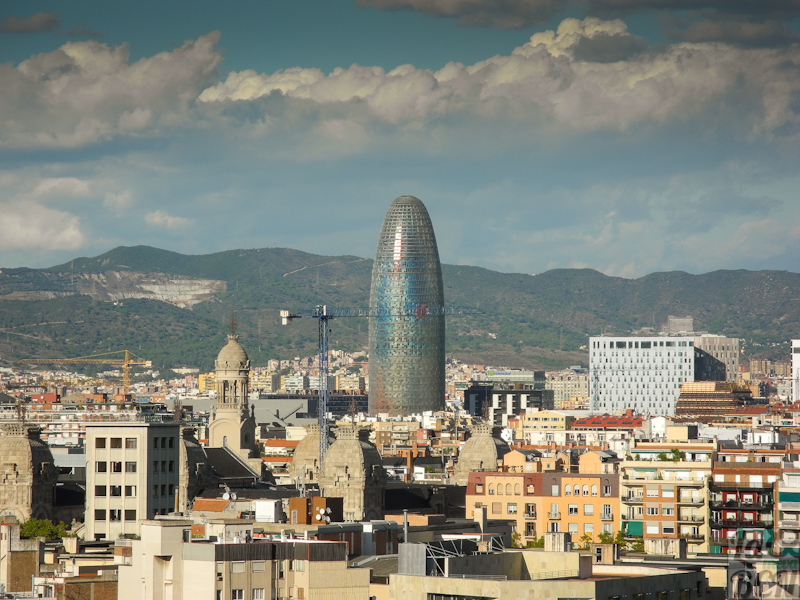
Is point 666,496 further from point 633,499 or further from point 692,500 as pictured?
point 633,499

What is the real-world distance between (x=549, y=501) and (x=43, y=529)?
27.8 meters

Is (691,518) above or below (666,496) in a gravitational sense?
below

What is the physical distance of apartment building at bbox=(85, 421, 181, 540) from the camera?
8994 cm

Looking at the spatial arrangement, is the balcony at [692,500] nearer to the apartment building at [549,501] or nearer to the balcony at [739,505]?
the balcony at [739,505]

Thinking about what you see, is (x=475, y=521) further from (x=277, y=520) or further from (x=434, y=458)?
(x=434, y=458)

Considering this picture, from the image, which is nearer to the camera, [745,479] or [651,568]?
[651,568]

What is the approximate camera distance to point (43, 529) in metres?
87.0

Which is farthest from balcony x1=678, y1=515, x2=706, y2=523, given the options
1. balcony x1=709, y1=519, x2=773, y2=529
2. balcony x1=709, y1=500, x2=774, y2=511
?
balcony x1=709, y1=500, x2=774, y2=511

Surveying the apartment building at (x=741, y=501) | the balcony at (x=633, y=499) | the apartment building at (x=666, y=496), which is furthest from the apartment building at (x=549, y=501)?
the apartment building at (x=741, y=501)

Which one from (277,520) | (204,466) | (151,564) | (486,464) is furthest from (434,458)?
(151,564)

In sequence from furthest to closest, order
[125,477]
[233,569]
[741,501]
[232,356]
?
1. [232,356]
2. [125,477]
3. [741,501]
4. [233,569]

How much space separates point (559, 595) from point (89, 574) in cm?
1920

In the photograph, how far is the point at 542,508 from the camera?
98.8 m

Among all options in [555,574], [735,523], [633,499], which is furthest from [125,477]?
[555,574]
